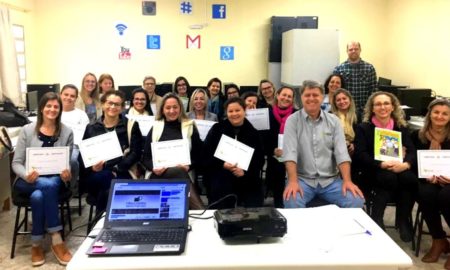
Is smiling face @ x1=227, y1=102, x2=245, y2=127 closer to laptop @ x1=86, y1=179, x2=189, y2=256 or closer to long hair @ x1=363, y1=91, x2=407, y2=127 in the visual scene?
long hair @ x1=363, y1=91, x2=407, y2=127

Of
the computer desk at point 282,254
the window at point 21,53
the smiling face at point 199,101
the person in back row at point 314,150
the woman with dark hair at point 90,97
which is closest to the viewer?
the computer desk at point 282,254

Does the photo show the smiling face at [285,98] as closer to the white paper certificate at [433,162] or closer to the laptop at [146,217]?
the white paper certificate at [433,162]

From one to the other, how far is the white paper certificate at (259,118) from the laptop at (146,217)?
6.76 ft

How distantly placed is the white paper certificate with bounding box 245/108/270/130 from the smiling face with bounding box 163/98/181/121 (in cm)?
74

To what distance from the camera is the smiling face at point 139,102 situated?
400 centimetres

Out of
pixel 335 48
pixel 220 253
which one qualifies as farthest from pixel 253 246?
pixel 335 48

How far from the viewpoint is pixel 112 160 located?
333 centimetres

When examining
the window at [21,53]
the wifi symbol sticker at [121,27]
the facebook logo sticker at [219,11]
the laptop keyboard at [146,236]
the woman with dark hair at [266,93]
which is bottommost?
the laptop keyboard at [146,236]

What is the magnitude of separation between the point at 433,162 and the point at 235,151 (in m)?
1.48

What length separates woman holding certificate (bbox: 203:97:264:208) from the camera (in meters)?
3.14

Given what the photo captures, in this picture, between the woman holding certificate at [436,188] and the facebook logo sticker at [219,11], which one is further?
the facebook logo sticker at [219,11]

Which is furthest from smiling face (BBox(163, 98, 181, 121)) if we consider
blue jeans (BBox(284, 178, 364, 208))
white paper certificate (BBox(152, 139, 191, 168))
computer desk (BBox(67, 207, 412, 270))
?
computer desk (BBox(67, 207, 412, 270))

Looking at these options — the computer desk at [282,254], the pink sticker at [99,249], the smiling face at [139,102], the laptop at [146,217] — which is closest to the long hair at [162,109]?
the smiling face at [139,102]

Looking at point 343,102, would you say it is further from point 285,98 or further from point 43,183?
point 43,183
